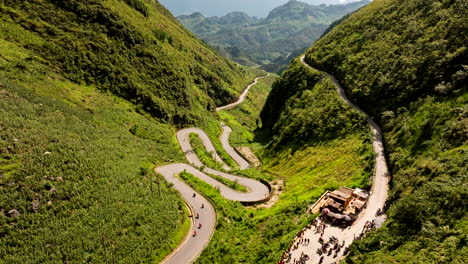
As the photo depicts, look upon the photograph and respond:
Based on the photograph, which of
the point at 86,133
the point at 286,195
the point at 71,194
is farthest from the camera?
the point at 86,133

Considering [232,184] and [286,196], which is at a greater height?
[286,196]

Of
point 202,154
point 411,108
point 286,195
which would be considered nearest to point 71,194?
point 286,195

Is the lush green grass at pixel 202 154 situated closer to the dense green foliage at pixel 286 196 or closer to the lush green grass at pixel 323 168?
the dense green foliage at pixel 286 196

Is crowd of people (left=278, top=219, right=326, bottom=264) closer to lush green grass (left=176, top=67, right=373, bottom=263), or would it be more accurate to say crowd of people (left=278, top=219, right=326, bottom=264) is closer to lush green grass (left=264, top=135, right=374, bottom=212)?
lush green grass (left=176, top=67, right=373, bottom=263)

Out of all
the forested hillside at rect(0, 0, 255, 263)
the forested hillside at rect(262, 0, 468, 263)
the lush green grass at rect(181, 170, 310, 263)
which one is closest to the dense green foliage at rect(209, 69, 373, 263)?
the lush green grass at rect(181, 170, 310, 263)

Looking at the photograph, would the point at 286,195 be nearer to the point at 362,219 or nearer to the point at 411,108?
the point at 362,219

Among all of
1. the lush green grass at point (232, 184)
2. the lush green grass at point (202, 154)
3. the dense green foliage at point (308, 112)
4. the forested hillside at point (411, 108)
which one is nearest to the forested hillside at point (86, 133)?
the lush green grass at point (202, 154)
